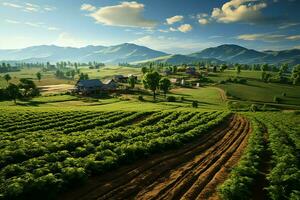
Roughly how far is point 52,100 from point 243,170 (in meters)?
95.6

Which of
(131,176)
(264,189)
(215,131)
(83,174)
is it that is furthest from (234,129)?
(83,174)

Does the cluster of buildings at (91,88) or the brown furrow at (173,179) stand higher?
the brown furrow at (173,179)

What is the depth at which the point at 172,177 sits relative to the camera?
20.2 meters

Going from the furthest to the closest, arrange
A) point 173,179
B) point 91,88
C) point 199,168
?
point 91,88 → point 199,168 → point 173,179

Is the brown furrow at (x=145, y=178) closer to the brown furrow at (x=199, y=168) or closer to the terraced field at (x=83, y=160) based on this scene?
the terraced field at (x=83, y=160)

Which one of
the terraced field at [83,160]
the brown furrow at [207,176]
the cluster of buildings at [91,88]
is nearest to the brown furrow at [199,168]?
the terraced field at [83,160]

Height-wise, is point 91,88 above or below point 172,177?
below

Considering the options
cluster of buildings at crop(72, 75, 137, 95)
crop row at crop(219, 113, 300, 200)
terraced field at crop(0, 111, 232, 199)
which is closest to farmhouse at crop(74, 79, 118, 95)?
cluster of buildings at crop(72, 75, 137, 95)

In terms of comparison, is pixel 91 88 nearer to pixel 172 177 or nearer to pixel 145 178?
pixel 145 178

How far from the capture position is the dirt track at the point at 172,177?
17.1 metres

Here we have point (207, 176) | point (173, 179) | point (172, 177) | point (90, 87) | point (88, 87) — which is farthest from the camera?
point (90, 87)

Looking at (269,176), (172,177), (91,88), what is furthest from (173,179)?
(91,88)

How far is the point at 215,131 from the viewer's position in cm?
4031

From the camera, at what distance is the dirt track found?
17062 mm
